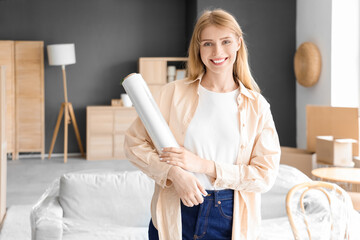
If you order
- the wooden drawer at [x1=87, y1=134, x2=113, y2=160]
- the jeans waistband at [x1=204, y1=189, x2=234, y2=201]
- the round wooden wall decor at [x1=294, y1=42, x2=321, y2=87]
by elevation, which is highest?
the round wooden wall decor at [x1=294, y1=42, x2=321, y2=87]

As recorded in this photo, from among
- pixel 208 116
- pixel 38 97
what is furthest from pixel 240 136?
pixel 38 97

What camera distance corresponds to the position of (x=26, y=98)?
23.6ft

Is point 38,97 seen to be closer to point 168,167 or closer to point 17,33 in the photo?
point 17,33

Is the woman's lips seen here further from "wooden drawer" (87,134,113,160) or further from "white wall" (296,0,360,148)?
"wooden drawer" (87,134,113,160)

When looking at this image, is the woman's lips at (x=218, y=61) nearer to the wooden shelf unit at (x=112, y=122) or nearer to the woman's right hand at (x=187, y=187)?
the woman's right hand at (x=187, y=187)

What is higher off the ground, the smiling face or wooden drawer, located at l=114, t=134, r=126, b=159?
the smiling face

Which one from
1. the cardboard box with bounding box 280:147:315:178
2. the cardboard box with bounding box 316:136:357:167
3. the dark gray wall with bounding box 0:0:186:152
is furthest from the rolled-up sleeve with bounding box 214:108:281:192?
the dark gray wall with bounding box 0:0:186:152

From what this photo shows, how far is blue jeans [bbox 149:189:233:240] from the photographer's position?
1219 mm

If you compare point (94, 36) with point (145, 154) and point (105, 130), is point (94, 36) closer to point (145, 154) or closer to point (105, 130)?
point (105, 130)

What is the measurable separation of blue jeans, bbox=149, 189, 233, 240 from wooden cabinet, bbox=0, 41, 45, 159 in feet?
21.1

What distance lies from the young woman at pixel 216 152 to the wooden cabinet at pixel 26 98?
251 inches

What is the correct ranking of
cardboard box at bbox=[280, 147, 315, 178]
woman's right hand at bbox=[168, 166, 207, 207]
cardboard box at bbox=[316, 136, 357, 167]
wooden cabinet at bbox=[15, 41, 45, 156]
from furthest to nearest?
wooden cabinet at bbox=[15, 41, 45, 156], cardboard box at bbox=[280, 147, 315, 178], cardboard box at bbox=[316, 136, 357, 167], woman's right hand at bbox=[168, 166, 207, 207]

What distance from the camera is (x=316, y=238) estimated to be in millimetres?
1550

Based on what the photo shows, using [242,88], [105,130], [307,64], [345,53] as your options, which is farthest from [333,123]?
[105,130]
